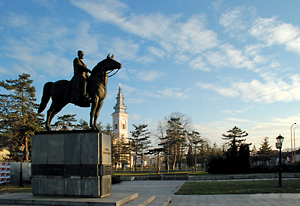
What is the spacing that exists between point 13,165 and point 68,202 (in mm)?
18811

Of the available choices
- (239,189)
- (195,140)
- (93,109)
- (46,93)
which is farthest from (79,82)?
(195,140)

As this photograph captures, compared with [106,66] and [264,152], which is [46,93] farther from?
[264,152]

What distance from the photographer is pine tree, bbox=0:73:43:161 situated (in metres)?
31.7

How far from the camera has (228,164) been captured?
3269cm

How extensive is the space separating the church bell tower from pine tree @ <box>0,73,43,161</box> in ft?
181

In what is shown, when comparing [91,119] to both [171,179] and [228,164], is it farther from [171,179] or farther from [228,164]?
[228,164]

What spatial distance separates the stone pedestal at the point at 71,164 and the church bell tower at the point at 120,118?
8181 centimetres

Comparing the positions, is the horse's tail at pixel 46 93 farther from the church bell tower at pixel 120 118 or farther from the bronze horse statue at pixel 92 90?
the church bell tower at pixel 120 118

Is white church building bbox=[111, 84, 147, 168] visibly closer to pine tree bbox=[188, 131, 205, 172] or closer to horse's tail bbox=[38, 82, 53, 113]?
pine tree bbox=[188, 131, 205, 172]

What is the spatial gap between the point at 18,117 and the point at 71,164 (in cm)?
2884

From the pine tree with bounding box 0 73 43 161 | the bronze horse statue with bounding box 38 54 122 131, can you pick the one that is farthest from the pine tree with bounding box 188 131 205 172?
the bronze horse statue with bounding box 38 54 122 131

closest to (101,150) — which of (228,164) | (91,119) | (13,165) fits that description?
(91,119)

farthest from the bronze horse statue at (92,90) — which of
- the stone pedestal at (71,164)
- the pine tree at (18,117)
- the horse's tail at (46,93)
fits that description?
the pine tree at (18,117)

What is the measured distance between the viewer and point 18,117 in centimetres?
3391
